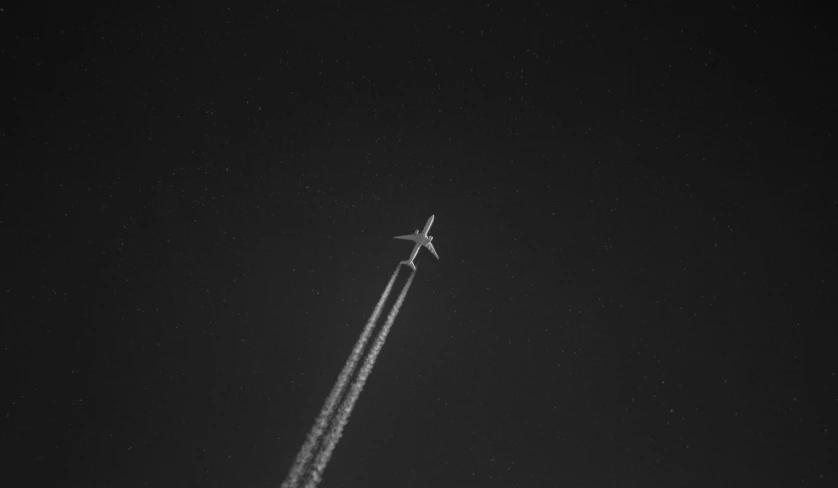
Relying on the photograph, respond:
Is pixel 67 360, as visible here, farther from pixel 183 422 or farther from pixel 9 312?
pixel 183 422

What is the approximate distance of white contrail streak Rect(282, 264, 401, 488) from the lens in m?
4.96

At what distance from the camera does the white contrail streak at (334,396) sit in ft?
16.3

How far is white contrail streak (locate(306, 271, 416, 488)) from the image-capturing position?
499 centimetres

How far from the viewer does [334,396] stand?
4992 millimetres

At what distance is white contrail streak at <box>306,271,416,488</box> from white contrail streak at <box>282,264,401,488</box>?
0.15ft

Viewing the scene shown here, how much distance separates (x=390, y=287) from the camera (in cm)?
499

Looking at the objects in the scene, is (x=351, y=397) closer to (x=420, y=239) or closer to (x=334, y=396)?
(x=334, y=396)

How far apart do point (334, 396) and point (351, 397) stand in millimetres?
97

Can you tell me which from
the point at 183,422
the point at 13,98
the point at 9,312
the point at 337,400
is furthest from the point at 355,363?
the point at 13,98

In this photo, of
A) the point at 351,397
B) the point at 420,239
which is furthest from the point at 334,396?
the point at 420,239

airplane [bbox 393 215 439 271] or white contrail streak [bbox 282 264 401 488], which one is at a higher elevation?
airplane [bbox 393 215 439 271]

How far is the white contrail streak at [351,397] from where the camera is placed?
4.99 metres

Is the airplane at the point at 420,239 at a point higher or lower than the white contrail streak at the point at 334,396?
higher

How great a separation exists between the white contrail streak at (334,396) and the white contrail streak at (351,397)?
0.05m
